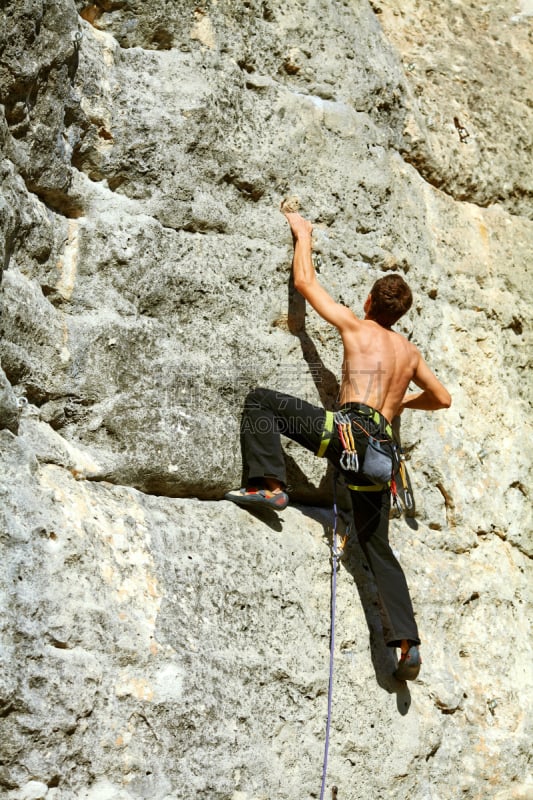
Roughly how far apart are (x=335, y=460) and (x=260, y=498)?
402 mm

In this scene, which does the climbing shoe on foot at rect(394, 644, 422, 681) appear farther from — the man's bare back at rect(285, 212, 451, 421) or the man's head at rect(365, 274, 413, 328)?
the man's head at rect(365, 274, 413, 328)

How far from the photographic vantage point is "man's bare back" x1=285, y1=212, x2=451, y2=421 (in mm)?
4672

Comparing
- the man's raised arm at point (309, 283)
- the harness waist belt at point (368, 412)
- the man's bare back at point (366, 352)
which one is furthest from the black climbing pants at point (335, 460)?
the man's raised arm at point (309, 283)

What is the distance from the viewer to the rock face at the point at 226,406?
12.5ft

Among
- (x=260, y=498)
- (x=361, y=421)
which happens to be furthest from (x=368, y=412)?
(x=260, y=498)

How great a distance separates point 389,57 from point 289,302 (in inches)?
72.0

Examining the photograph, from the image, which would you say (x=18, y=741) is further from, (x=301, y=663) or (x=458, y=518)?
(x=458, y=518)

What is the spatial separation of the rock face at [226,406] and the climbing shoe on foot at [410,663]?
5.0 inches

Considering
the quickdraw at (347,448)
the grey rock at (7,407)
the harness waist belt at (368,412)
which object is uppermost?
the grey rock at (7,407)

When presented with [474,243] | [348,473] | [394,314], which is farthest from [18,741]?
[474,243]

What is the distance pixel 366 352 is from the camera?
4.69 metres

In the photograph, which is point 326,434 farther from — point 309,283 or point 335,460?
point 309,283

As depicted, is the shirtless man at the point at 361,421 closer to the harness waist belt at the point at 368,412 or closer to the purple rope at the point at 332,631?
the harness waist belt at the point at 368,412

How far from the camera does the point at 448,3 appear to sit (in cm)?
643
